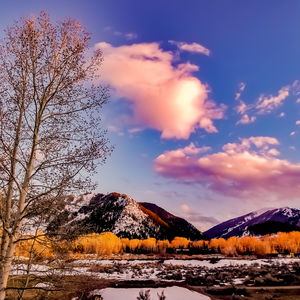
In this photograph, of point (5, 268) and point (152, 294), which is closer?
point (5, 268)

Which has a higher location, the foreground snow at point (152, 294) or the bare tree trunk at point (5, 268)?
the bare tree trunk at point (5, 268)

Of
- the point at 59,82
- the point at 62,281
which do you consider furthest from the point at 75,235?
the point at 59,82

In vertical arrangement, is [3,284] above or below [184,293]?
above

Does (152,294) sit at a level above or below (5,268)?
below

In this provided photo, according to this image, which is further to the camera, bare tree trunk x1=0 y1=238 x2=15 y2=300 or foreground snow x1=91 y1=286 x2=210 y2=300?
foreground snow x1=91 y1=286 x2=210 y2=300

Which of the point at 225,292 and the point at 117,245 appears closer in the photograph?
the point at 225,292

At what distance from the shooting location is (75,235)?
4.97 m

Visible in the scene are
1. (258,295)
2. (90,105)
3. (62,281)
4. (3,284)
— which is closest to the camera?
(3,284)

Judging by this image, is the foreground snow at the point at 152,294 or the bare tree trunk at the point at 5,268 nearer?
the bare tree trunk at the point at 5,268

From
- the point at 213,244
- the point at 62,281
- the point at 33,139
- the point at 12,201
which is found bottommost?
the point at 213,244

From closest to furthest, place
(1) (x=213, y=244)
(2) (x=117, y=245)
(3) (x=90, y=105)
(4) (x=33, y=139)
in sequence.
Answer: (4) (x=33, y=139), (3) (x=90, y=105), (2) (x=117, y=245), (1) (x=213, y=244)

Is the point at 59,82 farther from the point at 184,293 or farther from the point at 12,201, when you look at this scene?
the point at 184,293

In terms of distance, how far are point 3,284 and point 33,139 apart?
2796 millimetres

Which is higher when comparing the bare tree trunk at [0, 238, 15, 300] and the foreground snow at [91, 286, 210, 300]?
the bare tree trunk at [0, 238, 15, 300]
